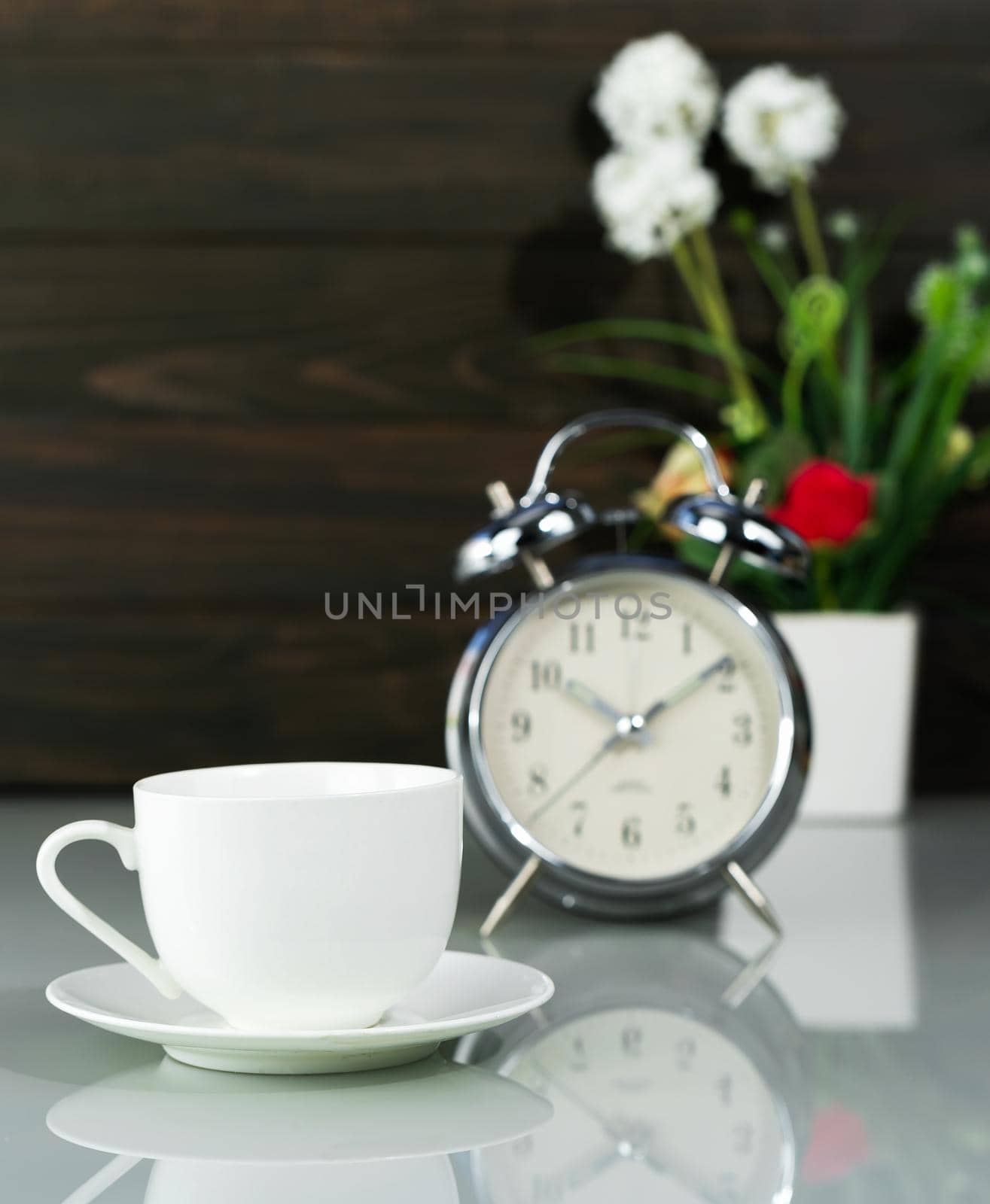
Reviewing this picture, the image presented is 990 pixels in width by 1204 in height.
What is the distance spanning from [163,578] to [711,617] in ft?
2.17

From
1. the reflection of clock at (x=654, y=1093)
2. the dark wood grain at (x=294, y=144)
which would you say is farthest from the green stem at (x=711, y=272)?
the reflection of clock at (x=654, y=1093)

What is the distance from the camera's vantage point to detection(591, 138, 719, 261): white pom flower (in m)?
1.32

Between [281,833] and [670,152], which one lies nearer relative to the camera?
[281,833]

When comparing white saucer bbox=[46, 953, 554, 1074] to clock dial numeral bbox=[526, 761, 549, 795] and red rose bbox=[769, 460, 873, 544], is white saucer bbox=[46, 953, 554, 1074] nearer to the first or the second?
clock dial numeral bbox=[526, 761, 549, 795]

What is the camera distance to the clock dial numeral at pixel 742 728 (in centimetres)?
90

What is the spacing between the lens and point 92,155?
4.58ft

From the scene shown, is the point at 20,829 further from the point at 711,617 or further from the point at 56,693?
the point at 711,617

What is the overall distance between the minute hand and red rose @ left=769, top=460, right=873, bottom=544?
0.33 metres

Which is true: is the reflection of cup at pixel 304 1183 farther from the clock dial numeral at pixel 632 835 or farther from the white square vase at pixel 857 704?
the white square vase at pixel 857 704

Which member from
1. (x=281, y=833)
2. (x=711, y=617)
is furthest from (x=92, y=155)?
(x=281, y=833)

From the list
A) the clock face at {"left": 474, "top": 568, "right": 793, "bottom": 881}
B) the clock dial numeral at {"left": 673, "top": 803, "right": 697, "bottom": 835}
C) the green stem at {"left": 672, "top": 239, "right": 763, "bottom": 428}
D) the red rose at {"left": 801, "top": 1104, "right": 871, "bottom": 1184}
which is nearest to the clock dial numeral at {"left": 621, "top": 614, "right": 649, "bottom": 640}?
the clock face at {"left": 474, "top": 568, "right": 793, "bottom": 881}

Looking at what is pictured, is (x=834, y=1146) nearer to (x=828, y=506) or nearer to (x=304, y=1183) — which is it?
(x=304, y=1183)

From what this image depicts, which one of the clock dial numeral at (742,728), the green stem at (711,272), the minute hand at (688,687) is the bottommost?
the clock dial numeral at (742,728)

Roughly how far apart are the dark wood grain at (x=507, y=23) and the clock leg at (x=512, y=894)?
84cm
